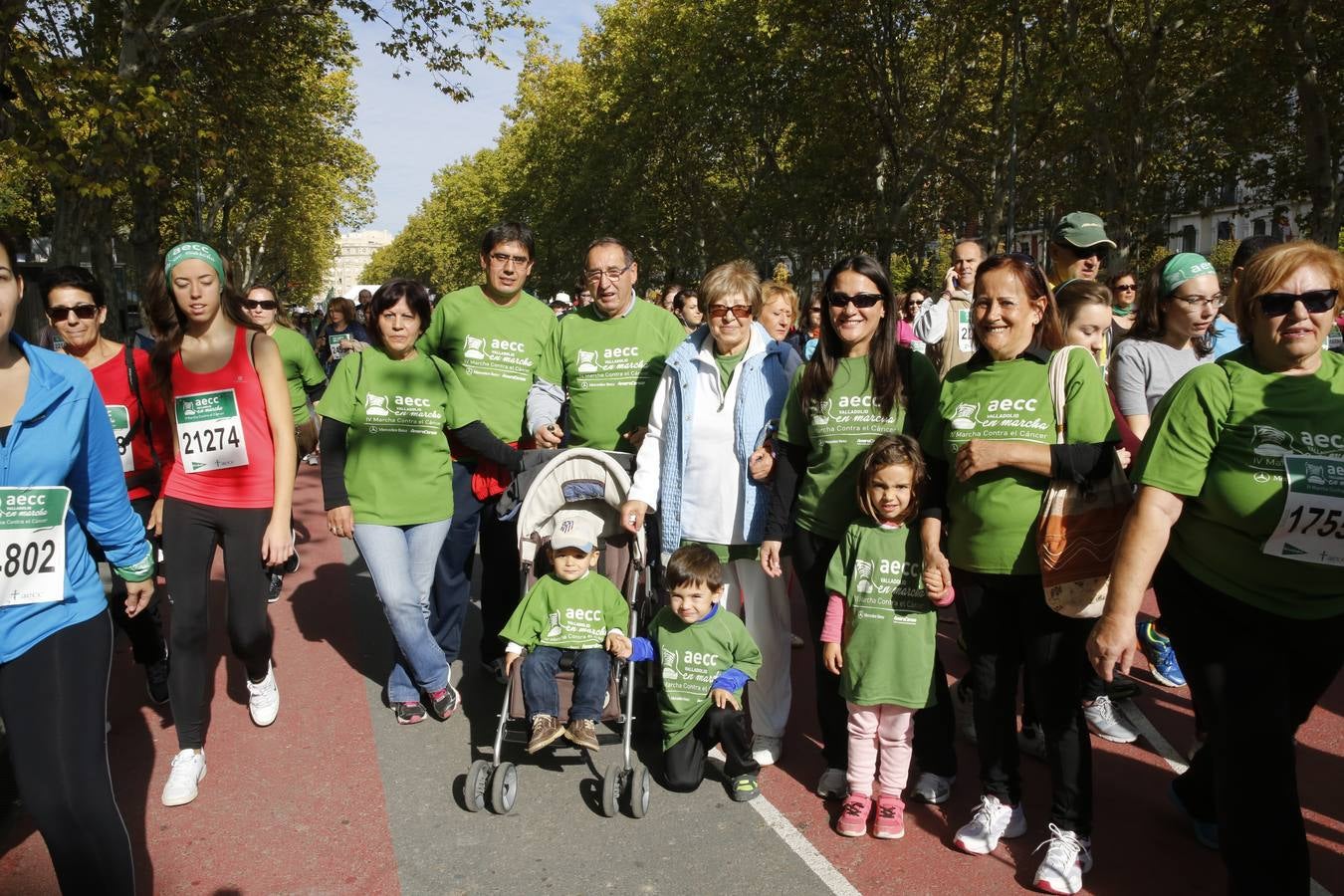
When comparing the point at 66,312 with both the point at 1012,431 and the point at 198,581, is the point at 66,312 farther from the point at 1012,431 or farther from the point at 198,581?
the point at 1012,431

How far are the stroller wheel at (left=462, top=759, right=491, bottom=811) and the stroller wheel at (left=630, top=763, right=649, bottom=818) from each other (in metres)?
0.57

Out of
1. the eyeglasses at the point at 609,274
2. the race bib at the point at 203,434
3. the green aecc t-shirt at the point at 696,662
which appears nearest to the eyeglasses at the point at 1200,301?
the green aecc t-shirt at the point at 696,662

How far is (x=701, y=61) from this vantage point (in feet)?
85.0

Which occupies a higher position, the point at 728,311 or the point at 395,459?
the point at 728,311

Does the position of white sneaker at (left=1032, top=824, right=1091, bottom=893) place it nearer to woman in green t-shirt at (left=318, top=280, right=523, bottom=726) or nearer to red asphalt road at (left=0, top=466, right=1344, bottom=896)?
red asphalt road at (left=0, top=466, right=1344, bottom=896)

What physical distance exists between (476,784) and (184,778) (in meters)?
1.23

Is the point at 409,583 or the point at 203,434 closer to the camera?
the point at 203,434

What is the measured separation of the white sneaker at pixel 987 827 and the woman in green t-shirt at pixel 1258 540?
35.6 inches

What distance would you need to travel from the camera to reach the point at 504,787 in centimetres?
393

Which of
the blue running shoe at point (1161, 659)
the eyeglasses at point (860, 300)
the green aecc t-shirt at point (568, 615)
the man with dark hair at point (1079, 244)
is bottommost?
the blue running shoe at point (1161, 659)

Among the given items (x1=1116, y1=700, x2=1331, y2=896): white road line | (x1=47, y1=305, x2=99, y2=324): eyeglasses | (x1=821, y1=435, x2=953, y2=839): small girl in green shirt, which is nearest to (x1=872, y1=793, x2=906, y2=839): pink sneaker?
(x1=821, y1=435, x2=953, y2=839): small girl in green shirt

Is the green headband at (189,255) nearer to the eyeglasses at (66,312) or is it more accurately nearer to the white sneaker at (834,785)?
the eyeglasses at (66,312)

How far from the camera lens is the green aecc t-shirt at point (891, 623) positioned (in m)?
3.69

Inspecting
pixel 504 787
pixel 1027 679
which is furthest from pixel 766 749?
pixel 1027 679
